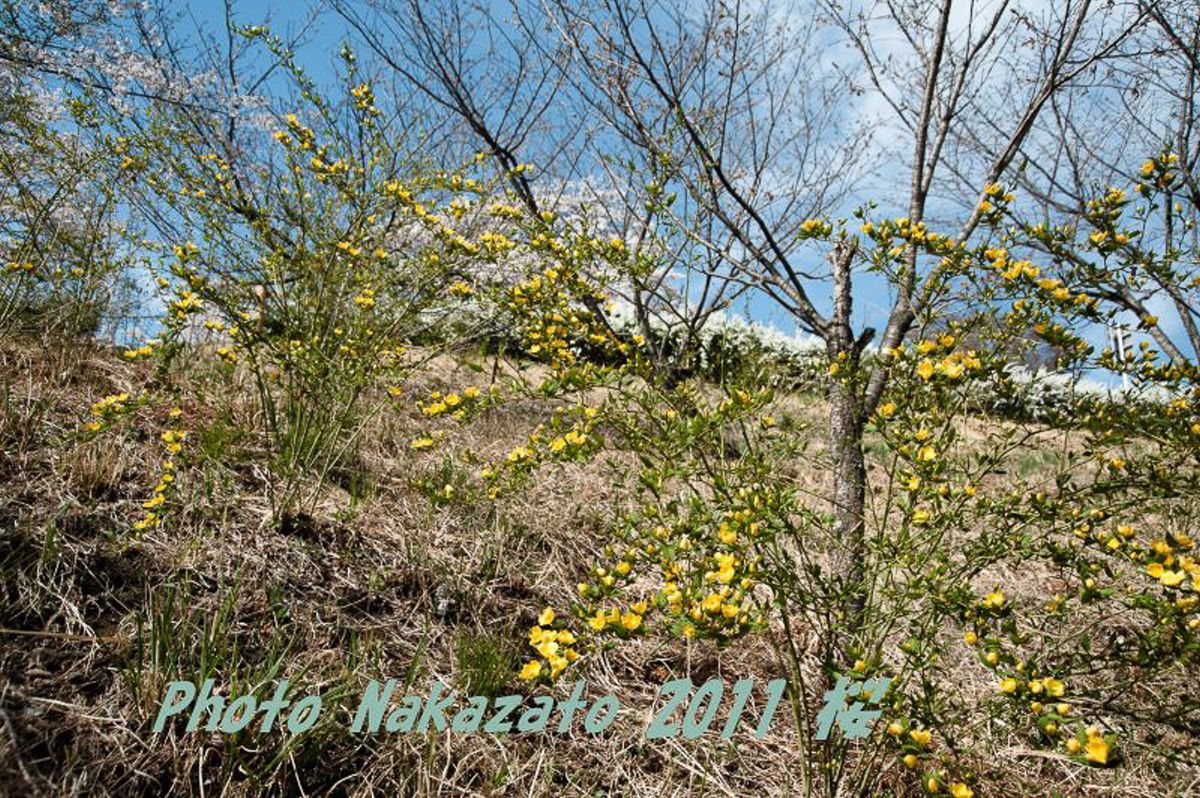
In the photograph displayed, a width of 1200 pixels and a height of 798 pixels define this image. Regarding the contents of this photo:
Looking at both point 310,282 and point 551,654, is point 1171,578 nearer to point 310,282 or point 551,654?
point 551,654

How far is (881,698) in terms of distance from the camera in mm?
1616

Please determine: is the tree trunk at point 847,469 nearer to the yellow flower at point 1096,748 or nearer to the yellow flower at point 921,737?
the yellow flower at point 921,737

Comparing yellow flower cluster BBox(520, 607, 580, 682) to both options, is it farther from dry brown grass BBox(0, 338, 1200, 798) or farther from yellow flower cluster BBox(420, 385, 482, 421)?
yellow flower cluster BBox(420, 385, 482, 421)

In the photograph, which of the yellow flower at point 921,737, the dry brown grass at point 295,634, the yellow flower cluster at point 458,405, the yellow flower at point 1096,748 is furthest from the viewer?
the yellow flower cluster at point 458,405

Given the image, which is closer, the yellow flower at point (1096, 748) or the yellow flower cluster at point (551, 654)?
the yellow flower at point (1096, 748)

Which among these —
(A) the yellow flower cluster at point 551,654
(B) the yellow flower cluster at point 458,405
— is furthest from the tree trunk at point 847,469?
(B) the yellow flower cluster at point 458,405

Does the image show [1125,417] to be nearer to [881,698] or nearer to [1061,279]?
[1061,279]

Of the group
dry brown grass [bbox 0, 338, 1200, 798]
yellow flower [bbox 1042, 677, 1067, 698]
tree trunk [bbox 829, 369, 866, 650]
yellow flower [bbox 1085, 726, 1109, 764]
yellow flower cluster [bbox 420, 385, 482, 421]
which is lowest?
dry brown grass [bbox 0, 338, 1200, 798]

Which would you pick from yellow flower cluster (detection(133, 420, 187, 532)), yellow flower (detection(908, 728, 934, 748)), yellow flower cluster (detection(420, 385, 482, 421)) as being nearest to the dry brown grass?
yellow flower cluster (detection(133, 420, 187, 532))

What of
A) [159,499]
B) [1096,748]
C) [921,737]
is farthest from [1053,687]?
[159,499]

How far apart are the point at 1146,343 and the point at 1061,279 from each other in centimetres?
28

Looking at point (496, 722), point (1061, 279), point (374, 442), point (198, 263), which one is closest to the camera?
point (1061, 279)

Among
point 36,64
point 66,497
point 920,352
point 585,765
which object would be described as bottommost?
point 585,765

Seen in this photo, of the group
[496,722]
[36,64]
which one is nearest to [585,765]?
[496,722]
